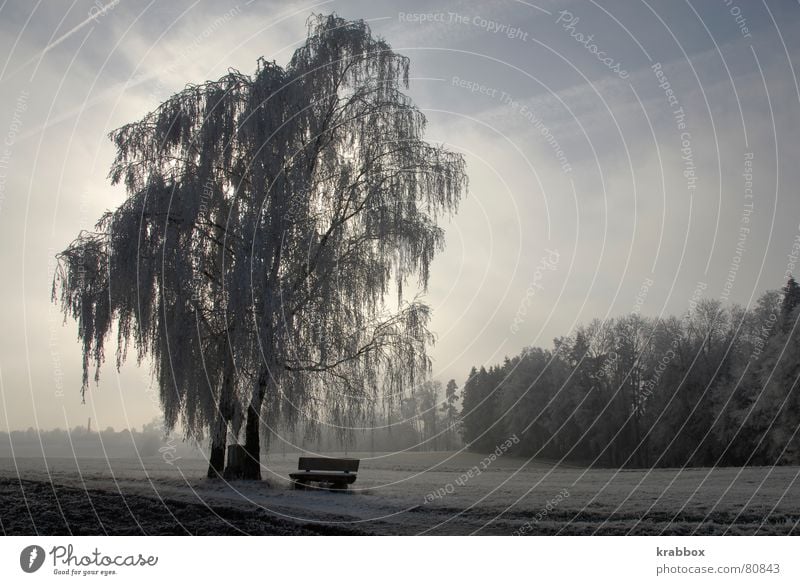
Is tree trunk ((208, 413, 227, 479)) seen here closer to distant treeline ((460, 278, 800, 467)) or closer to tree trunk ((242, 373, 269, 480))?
tree trunk ((242, 373, 269, 480))

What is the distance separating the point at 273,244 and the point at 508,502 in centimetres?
738

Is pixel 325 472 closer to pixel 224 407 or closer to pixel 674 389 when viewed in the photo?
pixel 224 407

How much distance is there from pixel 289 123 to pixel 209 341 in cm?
546

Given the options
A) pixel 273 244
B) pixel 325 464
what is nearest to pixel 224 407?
pixel 325 464

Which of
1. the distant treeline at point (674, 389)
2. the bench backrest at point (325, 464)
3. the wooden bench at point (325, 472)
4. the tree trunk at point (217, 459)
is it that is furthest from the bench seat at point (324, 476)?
the distant treeline at point (674, 389)

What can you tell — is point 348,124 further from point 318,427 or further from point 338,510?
point 338,510

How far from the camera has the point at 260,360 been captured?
569 inches
